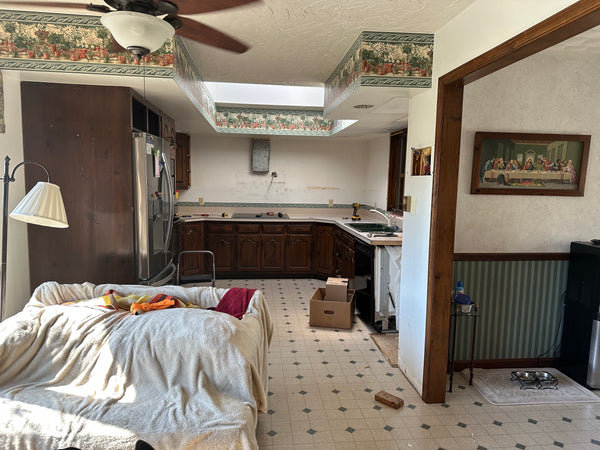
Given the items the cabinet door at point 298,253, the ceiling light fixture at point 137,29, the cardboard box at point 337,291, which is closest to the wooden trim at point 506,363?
the cardboard box at point 337,291

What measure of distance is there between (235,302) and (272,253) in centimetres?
339

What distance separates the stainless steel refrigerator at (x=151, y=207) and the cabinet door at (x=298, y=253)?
2605 millimetres

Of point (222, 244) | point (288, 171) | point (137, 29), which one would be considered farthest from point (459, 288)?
point (288, 171)

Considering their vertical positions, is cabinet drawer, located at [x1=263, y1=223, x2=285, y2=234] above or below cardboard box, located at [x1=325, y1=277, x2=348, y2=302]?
above

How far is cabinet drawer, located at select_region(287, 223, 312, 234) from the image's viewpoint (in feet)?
19.8

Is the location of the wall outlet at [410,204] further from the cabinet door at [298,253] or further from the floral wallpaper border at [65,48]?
the cabinet door at [298,253]

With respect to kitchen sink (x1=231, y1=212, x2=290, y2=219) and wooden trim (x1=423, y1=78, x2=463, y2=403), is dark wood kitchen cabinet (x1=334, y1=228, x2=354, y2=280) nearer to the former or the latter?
kitchen sink (x1=231, y1=212, x2=290, y2=219)

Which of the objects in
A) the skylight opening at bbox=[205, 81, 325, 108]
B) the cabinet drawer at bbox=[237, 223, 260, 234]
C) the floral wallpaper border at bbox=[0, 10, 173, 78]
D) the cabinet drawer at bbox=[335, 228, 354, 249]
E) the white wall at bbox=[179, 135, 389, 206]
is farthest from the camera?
the white wall at bbox=[179, 135, 389, 206]

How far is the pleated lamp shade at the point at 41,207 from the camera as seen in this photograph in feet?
6.33

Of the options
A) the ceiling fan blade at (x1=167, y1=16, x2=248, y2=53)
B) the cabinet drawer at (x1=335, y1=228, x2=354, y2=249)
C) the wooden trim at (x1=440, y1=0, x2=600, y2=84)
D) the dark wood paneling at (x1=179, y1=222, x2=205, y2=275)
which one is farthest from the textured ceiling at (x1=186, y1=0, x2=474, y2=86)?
the dark wood paneling at (x1=179, y1=222, x2=205, y2=275)

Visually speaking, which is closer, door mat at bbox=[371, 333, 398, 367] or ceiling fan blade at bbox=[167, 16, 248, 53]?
ceiling fan blade at bbox=[167, 16, 248, 53]

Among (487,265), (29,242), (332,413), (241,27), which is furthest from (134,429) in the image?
(487,265)

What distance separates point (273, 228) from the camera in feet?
19.6

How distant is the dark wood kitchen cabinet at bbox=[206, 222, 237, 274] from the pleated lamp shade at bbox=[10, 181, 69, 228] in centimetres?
386
